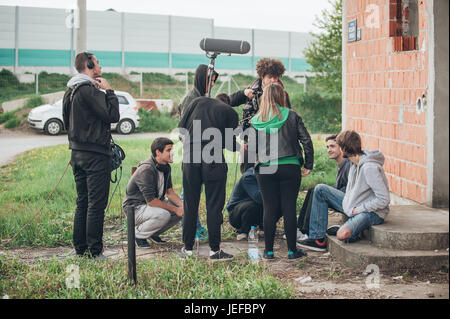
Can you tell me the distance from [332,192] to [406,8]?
2.69 meters

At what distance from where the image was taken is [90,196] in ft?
18.3

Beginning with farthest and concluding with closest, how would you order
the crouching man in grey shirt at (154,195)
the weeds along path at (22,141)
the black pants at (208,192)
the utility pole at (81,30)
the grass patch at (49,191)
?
the weeds along path at (22,141) → the utility pole at (81,30) → the grass patch at (49,191) → the crouching man in grey shirt at (154,195) → the black pants at (208,192)

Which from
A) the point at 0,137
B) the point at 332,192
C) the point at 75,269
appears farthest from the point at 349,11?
the point at 0,137

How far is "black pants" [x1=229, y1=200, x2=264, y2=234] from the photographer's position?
21.4 feet

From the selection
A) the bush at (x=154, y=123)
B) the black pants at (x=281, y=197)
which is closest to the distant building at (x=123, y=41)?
the bush at (x=154, y=123)

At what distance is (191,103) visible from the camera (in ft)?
18.5

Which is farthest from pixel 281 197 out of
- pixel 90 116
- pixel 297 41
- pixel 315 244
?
pixel 297 41

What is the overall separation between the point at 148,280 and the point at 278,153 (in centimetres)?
172

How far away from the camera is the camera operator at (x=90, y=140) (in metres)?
5.48

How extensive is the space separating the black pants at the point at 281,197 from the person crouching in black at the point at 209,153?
1.39 ft

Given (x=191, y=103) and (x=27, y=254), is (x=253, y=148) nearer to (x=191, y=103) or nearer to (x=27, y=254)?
(x=191, y=103)

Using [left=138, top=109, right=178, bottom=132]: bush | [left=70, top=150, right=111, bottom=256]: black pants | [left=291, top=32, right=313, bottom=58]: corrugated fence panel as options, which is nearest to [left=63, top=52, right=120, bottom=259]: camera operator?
[left=70, top=150, right=111, bottom=256]: black pants

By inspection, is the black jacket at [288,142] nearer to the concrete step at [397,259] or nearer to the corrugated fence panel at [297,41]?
the concrete step at [397,259]

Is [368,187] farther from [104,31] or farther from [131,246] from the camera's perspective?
[104,31]
